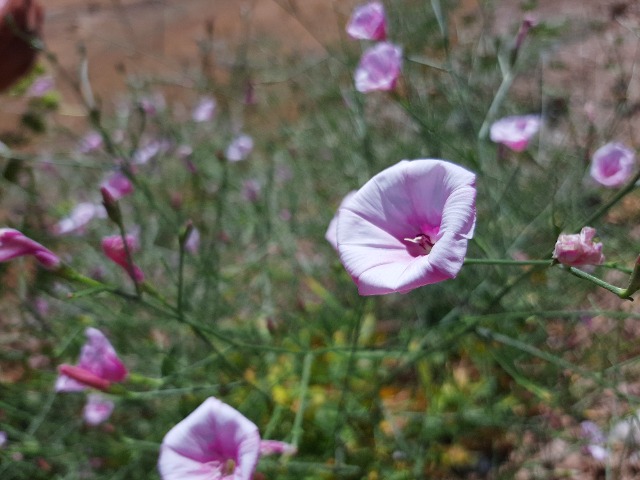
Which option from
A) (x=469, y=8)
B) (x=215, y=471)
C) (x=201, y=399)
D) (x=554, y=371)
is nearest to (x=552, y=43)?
(x=469, y=8)

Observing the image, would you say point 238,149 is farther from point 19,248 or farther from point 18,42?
point 19,248

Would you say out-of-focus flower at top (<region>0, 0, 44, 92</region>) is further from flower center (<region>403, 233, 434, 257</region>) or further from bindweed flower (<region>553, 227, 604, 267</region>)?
bindweed flower (<region>553, 227, 604, 267</region>)

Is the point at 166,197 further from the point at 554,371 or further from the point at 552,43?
the point at 552,43

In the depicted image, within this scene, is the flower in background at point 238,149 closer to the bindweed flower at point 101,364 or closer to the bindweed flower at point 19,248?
the bindweed flower at point 101,364

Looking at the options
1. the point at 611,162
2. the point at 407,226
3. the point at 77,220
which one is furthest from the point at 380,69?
the point at 77,220

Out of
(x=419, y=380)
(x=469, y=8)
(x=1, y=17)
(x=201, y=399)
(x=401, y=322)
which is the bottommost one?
(x=201, y=399)

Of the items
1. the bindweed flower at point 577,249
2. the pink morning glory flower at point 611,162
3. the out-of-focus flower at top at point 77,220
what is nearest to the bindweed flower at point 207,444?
the bindweed flower at point 577,249
